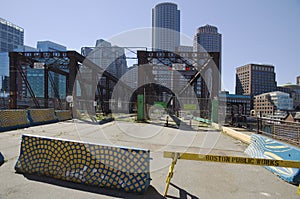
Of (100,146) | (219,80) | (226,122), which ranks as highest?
(219,80)

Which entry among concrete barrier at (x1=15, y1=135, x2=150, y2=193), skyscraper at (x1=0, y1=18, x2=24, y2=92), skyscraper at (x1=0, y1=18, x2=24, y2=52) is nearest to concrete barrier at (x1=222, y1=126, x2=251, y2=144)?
concrete barrier at (x1=15, y1=135, x2=150, y2=193)

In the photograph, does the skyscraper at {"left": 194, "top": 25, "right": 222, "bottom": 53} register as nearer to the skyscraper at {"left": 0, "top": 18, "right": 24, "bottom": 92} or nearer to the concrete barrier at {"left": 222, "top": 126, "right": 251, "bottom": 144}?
the concrete barrier at {"left": 222, "top": 126, "right": 251, "bottom": 144}

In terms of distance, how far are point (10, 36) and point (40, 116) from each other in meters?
68.6

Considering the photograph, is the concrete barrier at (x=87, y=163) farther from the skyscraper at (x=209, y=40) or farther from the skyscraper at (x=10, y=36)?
the skyscraper at (x=10, y=36)

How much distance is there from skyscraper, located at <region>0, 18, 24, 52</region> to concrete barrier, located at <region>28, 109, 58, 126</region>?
6265 cm

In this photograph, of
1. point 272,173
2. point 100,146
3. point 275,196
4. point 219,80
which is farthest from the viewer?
point 219,80

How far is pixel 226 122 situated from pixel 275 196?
15681mm

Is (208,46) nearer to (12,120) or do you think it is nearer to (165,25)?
(165,25)

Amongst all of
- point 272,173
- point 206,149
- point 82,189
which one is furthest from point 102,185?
point 206,149

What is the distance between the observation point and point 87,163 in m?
4.53

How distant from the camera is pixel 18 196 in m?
3.78

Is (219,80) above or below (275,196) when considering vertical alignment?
above

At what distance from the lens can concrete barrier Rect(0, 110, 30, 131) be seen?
11.6 m

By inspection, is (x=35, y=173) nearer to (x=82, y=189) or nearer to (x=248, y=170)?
(x=82, y=189)
